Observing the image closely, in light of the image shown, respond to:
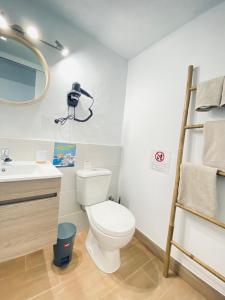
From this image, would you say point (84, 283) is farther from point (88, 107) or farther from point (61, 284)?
point (88, 107)

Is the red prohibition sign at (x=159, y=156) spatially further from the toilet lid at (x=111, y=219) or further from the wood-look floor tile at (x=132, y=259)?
the wood-look floor tile at (x=132, y=259)

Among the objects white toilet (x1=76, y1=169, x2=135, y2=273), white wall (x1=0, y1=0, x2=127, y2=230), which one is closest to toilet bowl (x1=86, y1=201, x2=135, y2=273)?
white toilet (x1=76, y1=169, x2=135, y2=273)

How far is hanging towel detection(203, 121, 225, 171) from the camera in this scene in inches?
38.9

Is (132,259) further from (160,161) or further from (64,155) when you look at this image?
(64,155)

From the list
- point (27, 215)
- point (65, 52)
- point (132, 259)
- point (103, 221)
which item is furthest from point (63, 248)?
point (65, 52)

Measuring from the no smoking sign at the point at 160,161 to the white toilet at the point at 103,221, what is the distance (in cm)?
48

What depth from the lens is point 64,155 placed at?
149 centimetres

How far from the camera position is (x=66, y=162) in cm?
150

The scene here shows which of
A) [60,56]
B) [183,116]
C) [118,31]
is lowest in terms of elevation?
[183,116]

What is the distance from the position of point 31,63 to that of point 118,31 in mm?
864

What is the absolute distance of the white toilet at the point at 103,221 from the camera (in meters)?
1.15

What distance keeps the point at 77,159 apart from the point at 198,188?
1090 mm

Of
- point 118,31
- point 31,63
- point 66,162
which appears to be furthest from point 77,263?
point 118,31

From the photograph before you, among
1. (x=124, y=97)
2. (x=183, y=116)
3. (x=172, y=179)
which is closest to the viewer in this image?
(x=183, y=116)
